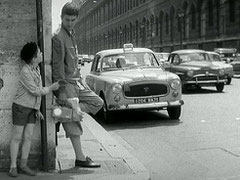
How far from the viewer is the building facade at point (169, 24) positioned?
43172 mm

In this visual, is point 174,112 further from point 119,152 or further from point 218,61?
point 218,61

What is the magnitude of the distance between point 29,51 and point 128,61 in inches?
247

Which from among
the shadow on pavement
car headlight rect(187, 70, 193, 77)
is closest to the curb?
the shadow on pavement

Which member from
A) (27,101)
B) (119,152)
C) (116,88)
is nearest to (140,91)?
(116,88)

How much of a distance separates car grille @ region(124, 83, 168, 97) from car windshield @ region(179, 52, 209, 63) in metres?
8.37

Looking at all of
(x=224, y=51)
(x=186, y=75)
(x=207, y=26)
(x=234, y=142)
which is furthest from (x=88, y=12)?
(x=234, y=142)

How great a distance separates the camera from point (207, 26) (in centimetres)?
4700

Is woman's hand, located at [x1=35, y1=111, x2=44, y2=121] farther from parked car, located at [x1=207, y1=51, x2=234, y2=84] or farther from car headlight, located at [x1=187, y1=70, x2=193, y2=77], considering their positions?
parked car, located at [x1=207, y1=51, x2=234, y2=84]

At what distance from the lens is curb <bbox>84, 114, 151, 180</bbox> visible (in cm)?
507

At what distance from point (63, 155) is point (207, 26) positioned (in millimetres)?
42855

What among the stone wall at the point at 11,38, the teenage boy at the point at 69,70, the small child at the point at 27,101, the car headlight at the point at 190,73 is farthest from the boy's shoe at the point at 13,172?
the car headlight at the point at 190,73

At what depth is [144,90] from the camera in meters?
9.63

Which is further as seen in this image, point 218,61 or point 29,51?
point 218,61

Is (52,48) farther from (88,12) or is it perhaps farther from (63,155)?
(88,12)
